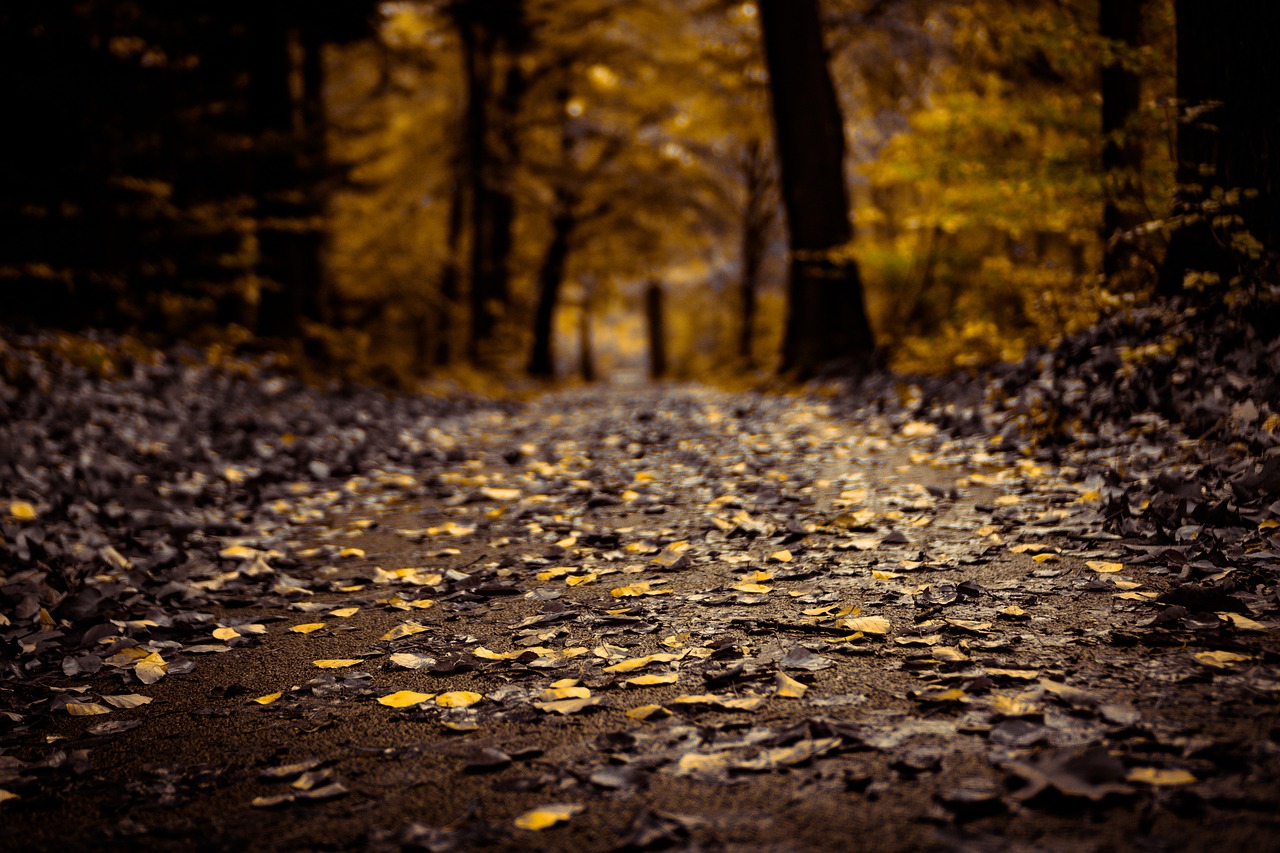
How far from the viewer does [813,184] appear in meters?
11.1

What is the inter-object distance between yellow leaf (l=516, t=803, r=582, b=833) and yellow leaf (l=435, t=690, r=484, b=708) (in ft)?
2.20

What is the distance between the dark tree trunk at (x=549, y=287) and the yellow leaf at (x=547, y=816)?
19.4 meters

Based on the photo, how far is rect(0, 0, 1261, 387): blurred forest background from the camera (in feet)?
Answer: 25.2

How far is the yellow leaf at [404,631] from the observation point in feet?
10.4

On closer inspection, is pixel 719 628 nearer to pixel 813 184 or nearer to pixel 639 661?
pixel 639 661

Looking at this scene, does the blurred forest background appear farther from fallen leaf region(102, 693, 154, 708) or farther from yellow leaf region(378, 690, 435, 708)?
fallen leaf region(102, 693, 154, 708)

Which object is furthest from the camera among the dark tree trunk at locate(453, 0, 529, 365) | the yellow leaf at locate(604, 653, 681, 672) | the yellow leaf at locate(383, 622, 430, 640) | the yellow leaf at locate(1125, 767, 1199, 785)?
the dark tree trunk at locate(453, 0, 529, 365)

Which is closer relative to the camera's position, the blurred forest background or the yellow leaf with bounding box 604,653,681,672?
the yellow leaf with bounding box 604,653,681,672

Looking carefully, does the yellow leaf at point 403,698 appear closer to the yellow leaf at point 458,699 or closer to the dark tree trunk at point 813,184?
the yellow leaf at point 458,699

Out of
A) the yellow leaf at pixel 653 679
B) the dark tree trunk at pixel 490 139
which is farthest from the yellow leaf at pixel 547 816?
the dark tree trunk at pixel 490 139

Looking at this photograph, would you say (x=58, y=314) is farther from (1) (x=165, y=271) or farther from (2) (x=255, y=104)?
(2) (x=255, y=104)

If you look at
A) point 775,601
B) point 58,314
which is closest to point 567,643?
point 775,601

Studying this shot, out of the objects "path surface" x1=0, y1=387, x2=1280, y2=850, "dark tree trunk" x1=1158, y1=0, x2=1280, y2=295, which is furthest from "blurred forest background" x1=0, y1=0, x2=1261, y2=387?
"path surface" x1=0, y1=387, x2=1280, y2=850

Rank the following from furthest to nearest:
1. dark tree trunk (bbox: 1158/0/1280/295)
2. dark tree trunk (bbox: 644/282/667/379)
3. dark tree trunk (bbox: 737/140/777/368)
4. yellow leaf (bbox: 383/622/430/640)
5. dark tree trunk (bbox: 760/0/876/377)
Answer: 1. dark tree trunk (bbox: 644/282/667/379)
2. dark tree trunk (bbox: 737/140/777/368)
3. dark tree trunk (bbox: 760/0/876/377)
4. dark tree trunk (bbox: 1158/0/1280/295)
5. yellow leaf (bbox: 383/622/430/640)
